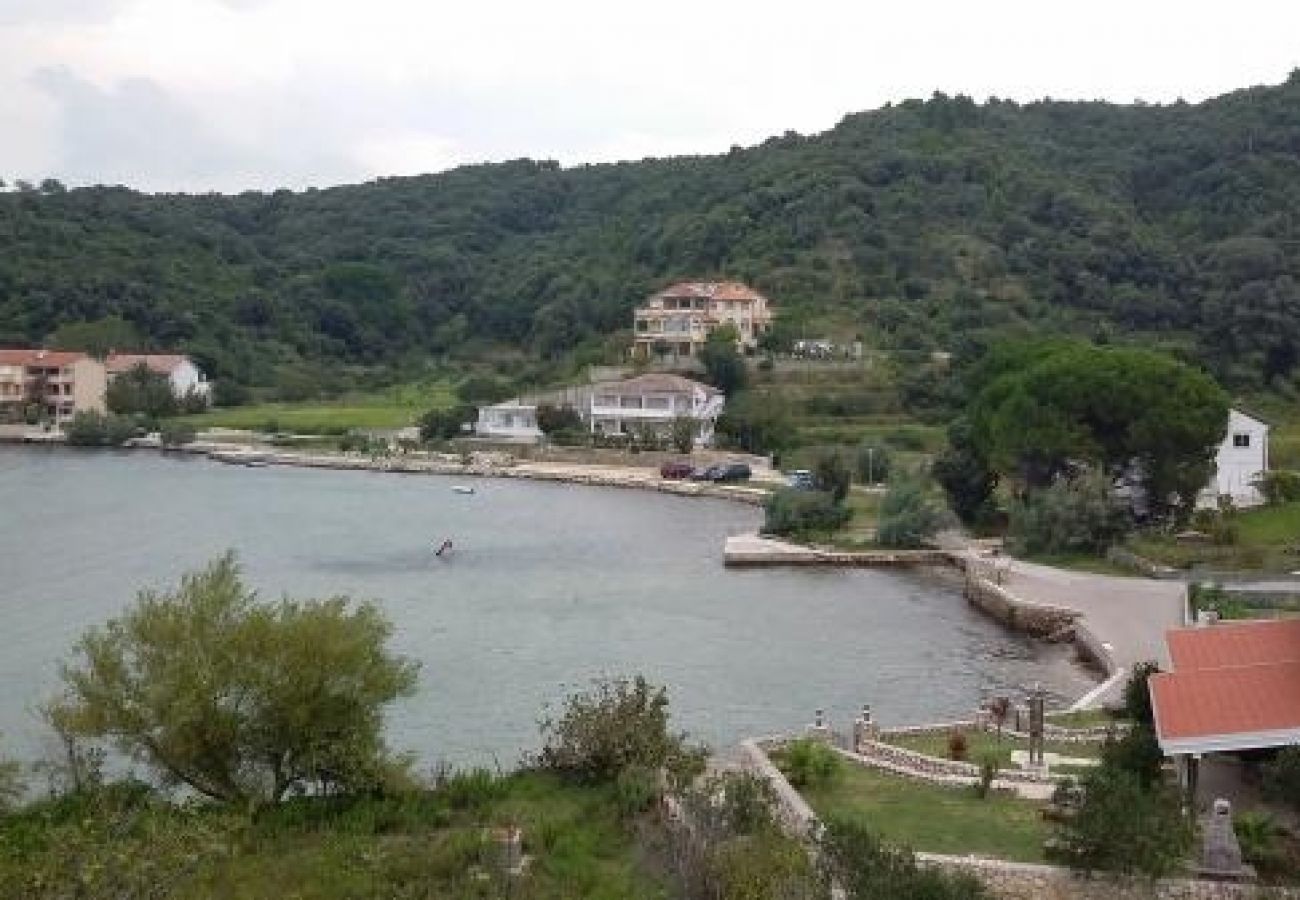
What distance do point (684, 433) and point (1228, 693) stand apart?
52.5 m

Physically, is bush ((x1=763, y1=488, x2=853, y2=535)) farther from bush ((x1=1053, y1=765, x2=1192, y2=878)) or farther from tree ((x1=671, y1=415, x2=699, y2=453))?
bush ((x1=1053, y1=765, x2=1192, y2=878))

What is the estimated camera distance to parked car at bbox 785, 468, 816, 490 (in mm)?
55500

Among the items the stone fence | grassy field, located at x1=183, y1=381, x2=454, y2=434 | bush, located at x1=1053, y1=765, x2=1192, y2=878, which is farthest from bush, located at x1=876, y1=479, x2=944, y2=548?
grassy field, located at x1=183, y1=381, x2=454, y2=434

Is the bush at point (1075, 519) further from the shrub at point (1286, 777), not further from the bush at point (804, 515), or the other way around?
the shrub at point (1286, 777)

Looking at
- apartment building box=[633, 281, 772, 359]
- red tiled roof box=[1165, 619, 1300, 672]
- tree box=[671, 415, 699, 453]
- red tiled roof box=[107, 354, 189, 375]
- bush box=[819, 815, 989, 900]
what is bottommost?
bush box=[819, 815, 989, 900]

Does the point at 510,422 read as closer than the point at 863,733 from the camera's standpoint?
No

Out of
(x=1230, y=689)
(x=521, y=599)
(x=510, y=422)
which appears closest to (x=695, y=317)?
(x=510, y=422)

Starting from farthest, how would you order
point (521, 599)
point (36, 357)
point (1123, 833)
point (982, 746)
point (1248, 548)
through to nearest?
point (36, 357)
point (521, 599)
point (1248, 548)
point (982, 746)
point (1123, 833)

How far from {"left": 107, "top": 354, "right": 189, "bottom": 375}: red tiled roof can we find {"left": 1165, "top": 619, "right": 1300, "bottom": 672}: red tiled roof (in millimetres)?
80591

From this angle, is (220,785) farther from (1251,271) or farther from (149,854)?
(1251,271)

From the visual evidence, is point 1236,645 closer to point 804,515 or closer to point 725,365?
point 804,515

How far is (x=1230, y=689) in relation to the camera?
59.4 ft

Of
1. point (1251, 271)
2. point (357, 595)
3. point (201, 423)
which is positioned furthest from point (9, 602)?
point (1251, 271)

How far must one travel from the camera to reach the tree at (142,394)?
88625mm
